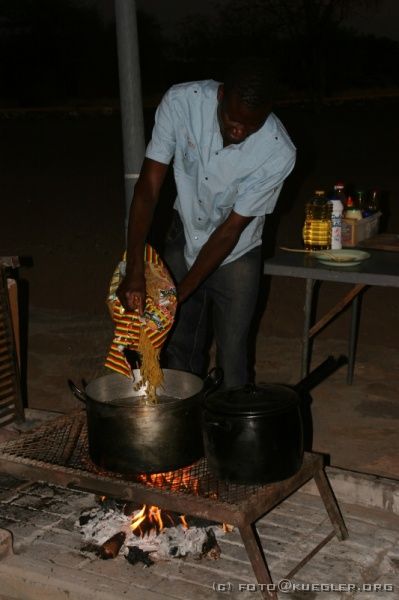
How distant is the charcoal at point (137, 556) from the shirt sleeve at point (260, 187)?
156 centimetres

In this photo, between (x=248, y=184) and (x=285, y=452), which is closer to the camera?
(x=285, y=452)

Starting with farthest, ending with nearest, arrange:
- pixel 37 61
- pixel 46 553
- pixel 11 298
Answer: pixel 37 61 < pixel 11 298 < pixel 46 553

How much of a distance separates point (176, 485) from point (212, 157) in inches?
58.0

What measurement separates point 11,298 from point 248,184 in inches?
74.0

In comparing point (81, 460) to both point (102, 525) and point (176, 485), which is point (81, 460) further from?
point (176, 485)

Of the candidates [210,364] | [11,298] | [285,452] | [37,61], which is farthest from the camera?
[37,61]

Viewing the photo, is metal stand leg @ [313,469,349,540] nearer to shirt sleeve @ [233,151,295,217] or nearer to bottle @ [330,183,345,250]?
shirt sleeve @ [233,151,295,217]

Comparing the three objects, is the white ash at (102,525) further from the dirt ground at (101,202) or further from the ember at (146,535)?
the dirt ground at (101,202)

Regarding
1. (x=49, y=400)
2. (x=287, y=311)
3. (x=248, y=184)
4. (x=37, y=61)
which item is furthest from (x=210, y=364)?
(x=37, y=61)

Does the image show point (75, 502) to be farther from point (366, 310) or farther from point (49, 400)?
point (366, 310)

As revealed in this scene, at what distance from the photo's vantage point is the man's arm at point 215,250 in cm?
371

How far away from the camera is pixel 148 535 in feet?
11.9

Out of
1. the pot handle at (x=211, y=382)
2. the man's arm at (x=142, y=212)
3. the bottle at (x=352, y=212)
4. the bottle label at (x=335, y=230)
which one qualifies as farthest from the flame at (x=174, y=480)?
the bottle at (x=352, y=212)

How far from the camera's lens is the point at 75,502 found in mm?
4066
